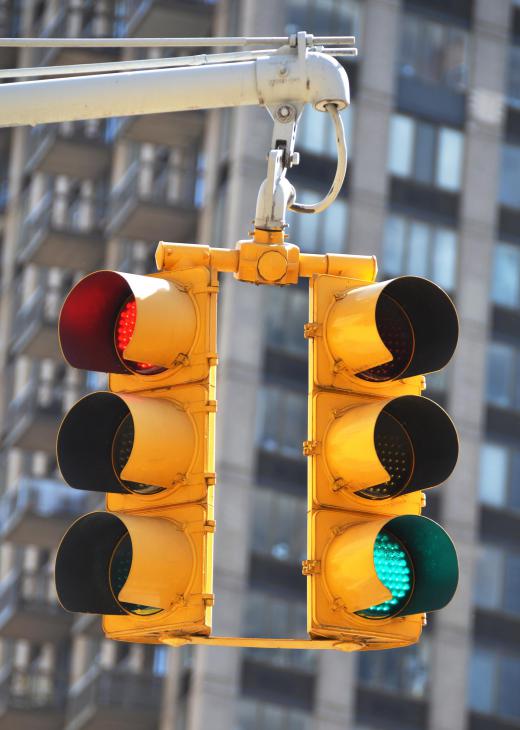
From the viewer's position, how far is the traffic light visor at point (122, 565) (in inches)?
254

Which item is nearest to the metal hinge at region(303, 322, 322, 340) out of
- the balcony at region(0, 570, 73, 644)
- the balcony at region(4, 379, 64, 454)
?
the balcony at region(0, 570, 73, 644)

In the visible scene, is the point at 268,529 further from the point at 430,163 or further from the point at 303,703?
the point at 430,163

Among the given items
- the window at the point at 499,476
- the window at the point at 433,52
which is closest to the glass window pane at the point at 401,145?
the window at the point at 433,52

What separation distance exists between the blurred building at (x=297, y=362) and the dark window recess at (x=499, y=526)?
0.17ft

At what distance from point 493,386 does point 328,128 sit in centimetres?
744

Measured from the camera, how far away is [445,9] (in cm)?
4638

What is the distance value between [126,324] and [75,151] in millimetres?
45352

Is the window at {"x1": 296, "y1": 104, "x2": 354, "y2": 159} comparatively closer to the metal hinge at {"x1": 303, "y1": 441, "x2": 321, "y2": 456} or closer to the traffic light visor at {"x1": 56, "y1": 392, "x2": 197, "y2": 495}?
the traffic light visor at {"x1": 56, "y1": 392, "x2": 197, "y2": 495}

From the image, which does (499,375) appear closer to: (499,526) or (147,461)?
(499,526)

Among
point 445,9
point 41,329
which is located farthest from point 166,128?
point 41,329

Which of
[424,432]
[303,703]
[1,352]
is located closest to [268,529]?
[303,703]

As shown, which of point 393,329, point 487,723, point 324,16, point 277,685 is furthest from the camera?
point 324,16

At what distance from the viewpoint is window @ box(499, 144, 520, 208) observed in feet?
153

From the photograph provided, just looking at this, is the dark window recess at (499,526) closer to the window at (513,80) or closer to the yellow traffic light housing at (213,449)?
the window at (513,80)
